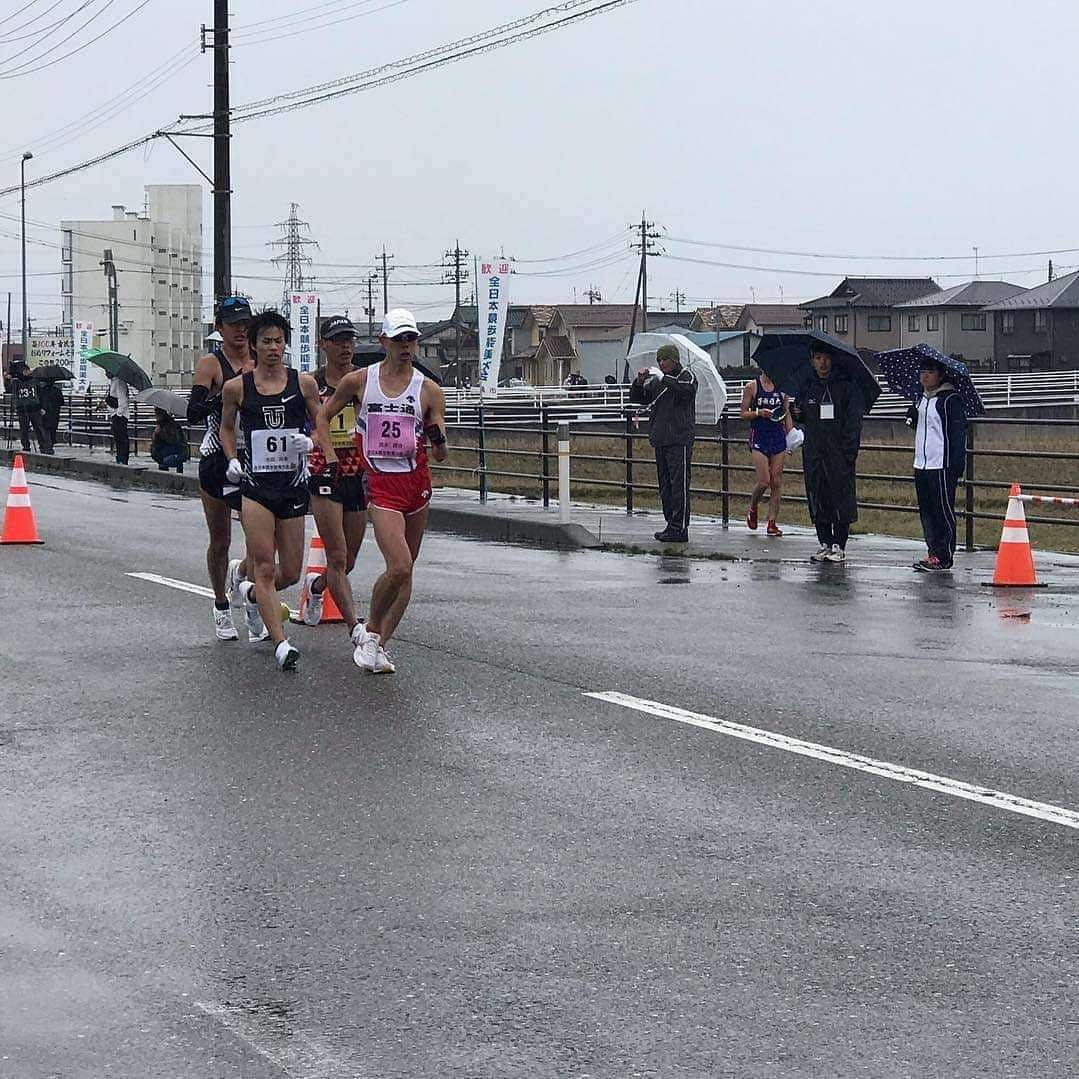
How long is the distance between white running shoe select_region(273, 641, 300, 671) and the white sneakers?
1.06 feet

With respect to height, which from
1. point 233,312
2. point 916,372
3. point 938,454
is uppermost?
point 233,312

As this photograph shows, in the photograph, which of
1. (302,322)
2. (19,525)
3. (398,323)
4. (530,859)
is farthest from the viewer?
(302,322)

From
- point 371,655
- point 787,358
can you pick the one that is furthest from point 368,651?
point 787,358

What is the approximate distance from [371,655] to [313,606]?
196 cm

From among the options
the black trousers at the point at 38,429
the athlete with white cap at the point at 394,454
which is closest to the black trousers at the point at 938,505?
the athlete with white cap at the point at 394,454

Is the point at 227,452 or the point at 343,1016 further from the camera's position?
the point at 227,452

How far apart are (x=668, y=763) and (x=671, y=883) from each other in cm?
183

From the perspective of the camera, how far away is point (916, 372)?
1619 cm

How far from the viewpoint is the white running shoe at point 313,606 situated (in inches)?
464

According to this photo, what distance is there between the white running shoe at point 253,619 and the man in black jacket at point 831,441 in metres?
6.41

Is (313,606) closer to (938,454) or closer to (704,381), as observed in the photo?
(938,454)

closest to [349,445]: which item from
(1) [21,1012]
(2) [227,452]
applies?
(2) [227,452]

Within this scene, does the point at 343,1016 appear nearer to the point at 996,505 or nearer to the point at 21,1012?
the point at 21,1012

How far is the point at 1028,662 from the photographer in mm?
10672
